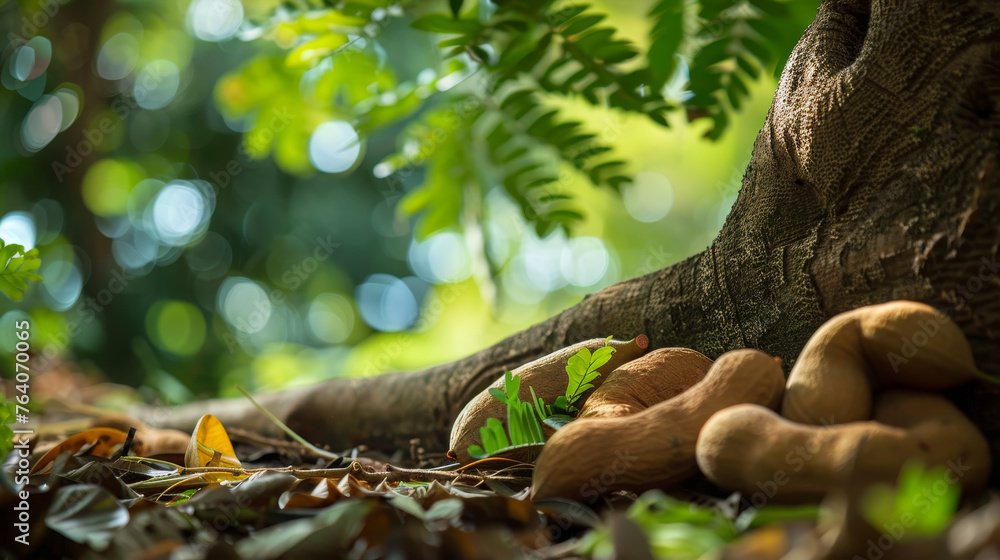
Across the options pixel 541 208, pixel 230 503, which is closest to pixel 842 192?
pixel 230 503

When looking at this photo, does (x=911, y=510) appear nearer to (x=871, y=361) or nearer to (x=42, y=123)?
(x=871, y=361)

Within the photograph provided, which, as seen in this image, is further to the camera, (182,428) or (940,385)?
(182,428)

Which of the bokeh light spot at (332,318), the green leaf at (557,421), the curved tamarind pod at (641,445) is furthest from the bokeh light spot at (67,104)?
the curved tamarind pod at (641,445)

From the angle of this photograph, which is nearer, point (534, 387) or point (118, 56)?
point (534, 387)

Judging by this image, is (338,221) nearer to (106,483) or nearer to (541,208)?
(541,208)

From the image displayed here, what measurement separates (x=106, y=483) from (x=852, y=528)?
33.8 inches

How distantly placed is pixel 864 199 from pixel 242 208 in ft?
17.7

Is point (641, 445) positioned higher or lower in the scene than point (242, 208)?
higher

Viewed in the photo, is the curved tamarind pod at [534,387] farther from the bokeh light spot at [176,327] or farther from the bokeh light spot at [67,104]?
the bokeh light spot at [176,327]

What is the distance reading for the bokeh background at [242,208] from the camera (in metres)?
Answer: 3.36

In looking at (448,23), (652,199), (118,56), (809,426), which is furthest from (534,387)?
(652,199)

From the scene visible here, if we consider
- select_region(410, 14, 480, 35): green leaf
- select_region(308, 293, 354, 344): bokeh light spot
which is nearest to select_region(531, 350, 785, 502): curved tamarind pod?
select_region(410, 14, 480, 35): green leaf

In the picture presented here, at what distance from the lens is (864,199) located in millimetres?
881

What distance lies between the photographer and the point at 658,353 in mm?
975
